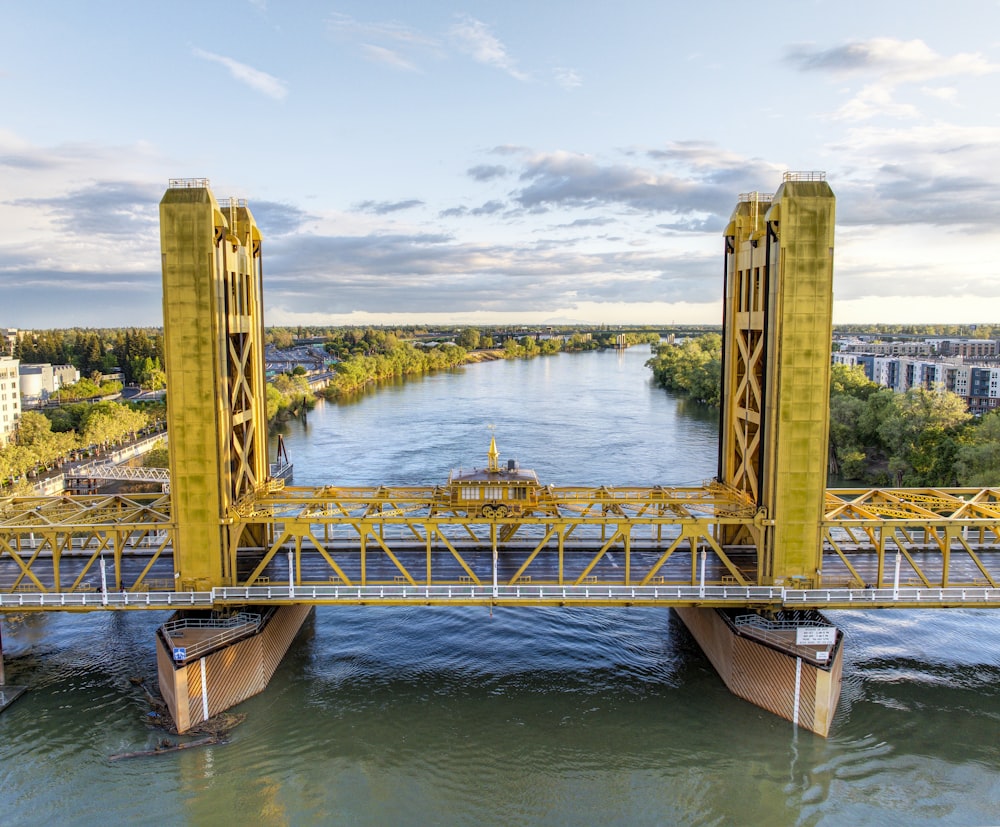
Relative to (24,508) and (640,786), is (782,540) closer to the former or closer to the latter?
(640,786)

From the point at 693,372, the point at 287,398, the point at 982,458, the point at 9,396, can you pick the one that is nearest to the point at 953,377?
the point at 693,372

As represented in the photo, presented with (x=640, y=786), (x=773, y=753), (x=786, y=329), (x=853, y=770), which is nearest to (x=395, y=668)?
(x=640, y=786)

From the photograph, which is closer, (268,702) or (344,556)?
(268,702)

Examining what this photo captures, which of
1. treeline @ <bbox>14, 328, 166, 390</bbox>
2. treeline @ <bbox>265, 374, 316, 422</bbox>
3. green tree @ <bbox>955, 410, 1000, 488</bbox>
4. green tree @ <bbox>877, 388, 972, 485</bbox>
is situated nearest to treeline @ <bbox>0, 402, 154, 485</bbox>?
treeline @ <bbox>265, 374, 316, 422</bbox>

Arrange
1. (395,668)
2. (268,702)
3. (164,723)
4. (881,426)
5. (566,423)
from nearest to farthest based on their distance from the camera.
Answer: (164,723) → (268,702) → (395,668) → (881,426) → (566,423)

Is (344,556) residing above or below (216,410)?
below

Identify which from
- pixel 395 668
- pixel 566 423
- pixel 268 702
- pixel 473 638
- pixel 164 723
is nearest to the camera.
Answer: pixel 164 723
